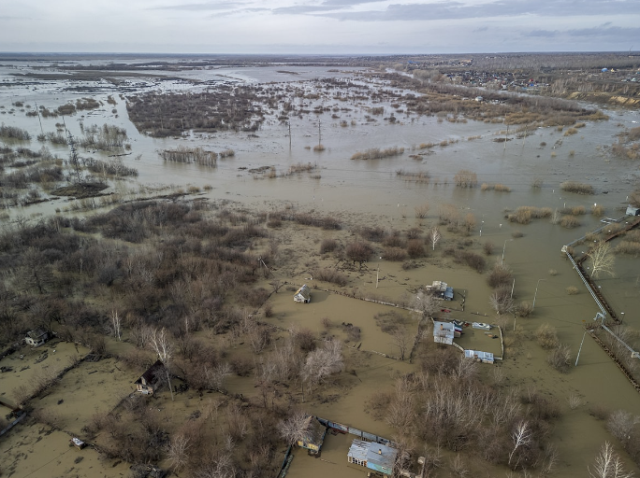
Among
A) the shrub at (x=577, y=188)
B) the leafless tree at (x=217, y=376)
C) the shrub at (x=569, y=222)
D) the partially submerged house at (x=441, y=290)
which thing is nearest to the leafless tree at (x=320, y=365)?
the leafless tree at (x=217, y=376)

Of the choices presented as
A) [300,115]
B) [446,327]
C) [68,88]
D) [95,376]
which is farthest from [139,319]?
[68,88]

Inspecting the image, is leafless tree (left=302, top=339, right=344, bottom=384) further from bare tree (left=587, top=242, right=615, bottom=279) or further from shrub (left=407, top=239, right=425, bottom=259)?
bare tree (left=587, top=242, right=615, bottom=279)

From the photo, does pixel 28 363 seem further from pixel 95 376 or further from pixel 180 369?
pixel 180 369

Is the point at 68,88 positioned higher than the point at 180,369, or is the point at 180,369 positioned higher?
the point at 68,88

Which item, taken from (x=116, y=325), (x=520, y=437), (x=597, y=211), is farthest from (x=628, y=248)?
(x=116, y=325)

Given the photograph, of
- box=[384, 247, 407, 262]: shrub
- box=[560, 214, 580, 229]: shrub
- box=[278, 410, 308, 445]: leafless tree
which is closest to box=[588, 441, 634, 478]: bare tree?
box=[278, 410, 308, 445]: leafless tree

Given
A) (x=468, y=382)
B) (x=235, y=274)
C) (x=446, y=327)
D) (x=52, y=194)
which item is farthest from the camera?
(x=52, y=194)
